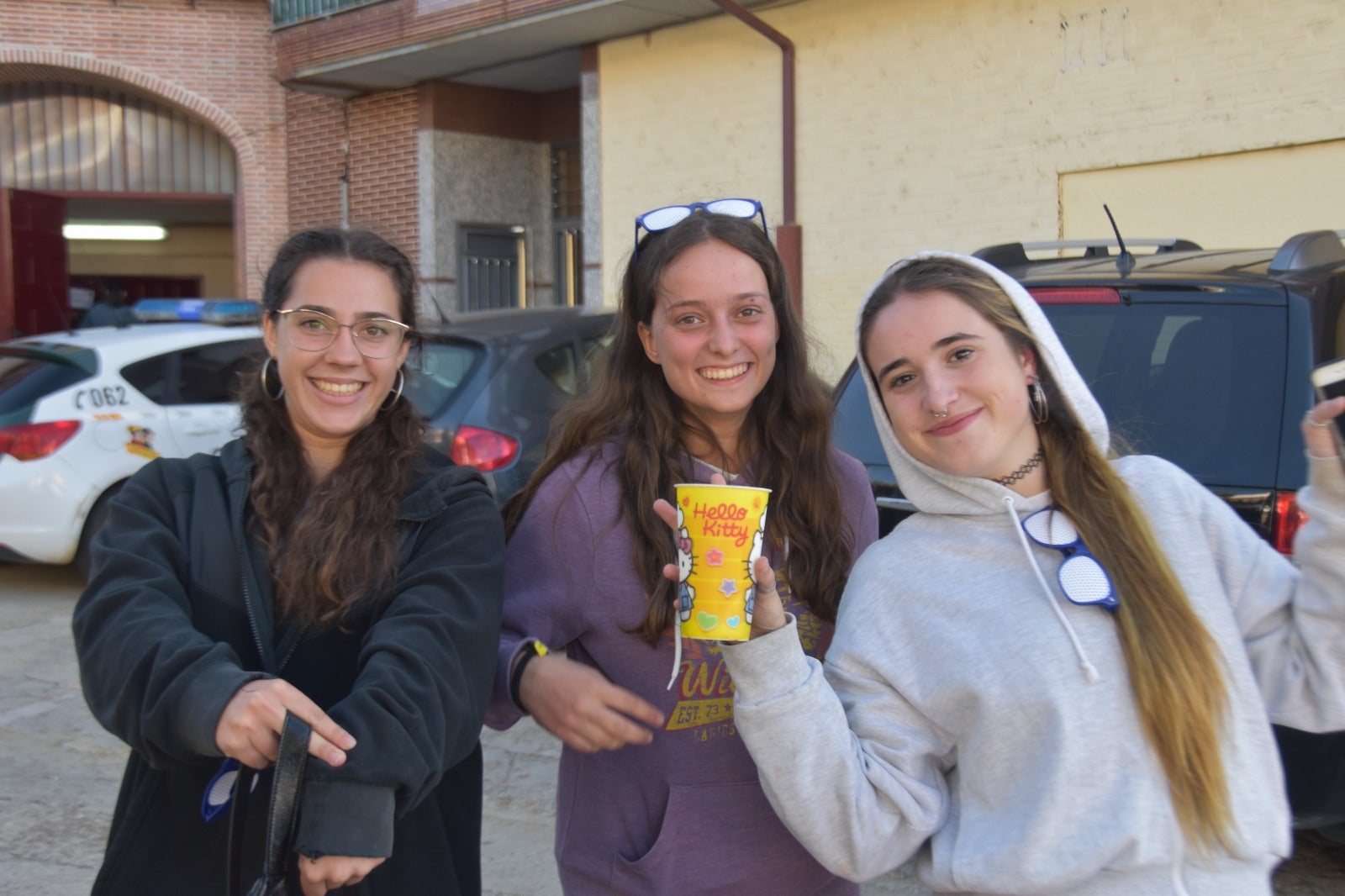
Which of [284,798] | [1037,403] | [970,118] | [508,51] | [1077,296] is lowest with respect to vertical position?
[284,798]

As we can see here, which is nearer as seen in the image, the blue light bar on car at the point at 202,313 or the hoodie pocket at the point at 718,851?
the hoodie pocket at the point at 718,851

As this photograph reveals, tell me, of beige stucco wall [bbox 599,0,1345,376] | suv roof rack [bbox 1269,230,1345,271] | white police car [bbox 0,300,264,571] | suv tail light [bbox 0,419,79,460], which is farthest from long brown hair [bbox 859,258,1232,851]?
suv tail light [bbox 0,419,79,460]

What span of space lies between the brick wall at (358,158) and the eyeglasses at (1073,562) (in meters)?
12.3

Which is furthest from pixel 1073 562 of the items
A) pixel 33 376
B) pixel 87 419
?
pixel 33 376

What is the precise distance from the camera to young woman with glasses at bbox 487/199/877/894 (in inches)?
74.3

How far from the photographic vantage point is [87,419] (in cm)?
713

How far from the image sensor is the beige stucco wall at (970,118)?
8.09 metres

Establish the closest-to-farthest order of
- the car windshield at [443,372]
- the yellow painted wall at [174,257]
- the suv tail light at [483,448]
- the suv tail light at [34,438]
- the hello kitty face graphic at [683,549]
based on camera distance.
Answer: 1. the hello kitty face graphic at [683,549]
2. the suv tail light at [483,448]
3. the car windshield at [443,372]
4. the suv tail light at [34,438]
5. the yellow painted wall at [174,257]

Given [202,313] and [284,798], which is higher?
[202,313]

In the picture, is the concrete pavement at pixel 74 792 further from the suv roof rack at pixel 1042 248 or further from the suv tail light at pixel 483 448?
the suv roof rack at pixel 1042 248

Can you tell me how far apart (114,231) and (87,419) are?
16.0 m

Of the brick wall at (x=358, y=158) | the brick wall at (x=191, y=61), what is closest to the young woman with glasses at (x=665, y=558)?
the brick wall at (x=358, y=158)

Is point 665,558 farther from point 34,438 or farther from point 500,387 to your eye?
point 34,438

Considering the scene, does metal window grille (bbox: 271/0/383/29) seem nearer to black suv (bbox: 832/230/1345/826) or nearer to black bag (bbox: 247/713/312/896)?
black suv (bbox: 832/230/1345/826)
